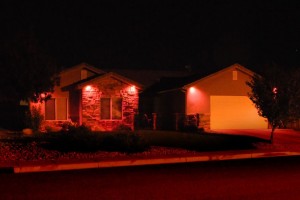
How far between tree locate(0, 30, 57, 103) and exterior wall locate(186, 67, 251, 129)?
9.24m

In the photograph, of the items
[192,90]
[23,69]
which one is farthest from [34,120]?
[192,90]

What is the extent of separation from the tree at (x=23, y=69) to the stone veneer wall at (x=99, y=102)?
3014 millimetres

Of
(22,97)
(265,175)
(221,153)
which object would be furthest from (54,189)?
(22,97)

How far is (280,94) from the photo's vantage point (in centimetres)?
2156

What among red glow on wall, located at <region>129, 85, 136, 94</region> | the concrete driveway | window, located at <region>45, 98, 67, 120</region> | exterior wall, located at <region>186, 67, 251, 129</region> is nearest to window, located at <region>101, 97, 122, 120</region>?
red glow on wall, located at <region>129, 85, 136, 94</region>

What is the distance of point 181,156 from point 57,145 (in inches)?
194

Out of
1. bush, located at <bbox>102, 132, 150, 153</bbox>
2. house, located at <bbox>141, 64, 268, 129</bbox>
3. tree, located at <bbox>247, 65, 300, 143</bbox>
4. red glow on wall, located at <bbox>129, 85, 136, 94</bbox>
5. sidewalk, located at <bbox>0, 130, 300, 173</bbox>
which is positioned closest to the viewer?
sidewalk, located at <bbox>0, 130, 300, 173</bbox>

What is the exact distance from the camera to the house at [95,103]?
92.4 ft

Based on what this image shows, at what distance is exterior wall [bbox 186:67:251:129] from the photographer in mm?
29847

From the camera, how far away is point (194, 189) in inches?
423

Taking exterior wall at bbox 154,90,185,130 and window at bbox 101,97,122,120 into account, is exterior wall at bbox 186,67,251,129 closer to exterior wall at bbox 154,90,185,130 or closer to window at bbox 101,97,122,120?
exterior wall at bbox 154,90,185,130

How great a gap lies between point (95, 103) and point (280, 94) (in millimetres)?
11659

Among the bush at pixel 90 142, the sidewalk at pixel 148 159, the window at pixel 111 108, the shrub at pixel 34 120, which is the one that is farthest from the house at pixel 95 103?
the sidewalk at pixel 148 159

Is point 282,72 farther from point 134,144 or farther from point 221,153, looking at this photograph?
point 134,144
